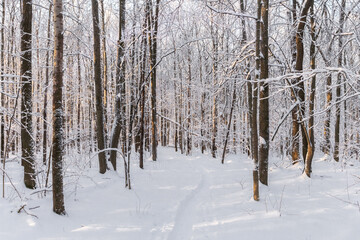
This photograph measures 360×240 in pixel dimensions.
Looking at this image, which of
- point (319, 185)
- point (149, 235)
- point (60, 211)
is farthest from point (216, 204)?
point (60, 211)

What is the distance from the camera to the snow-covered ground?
4.27 m

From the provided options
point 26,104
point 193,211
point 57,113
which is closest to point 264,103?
point 193,211

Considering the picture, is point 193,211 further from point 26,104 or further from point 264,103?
point 26,104

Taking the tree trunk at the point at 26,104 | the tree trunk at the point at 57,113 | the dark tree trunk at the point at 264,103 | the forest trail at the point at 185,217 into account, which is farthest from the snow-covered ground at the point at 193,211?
the dark tree trunk at the point at 264,103

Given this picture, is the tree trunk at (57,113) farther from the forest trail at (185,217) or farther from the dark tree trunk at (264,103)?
the dark tree trunk at (264,103)

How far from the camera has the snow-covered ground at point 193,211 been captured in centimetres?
427

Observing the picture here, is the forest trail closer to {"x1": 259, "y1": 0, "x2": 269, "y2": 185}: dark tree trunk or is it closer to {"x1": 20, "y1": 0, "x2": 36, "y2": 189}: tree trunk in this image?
{"x1": 259, "y1": 0, "x2": 269, "y2": 185}: dark tree trunk

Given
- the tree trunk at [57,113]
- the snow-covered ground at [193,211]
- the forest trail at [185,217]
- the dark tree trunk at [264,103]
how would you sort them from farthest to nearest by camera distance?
the dark tree trunk at [264,103]
the forest trail at [185,217]
the tree trunk at [57,113]
the snow-covered ground at [193,211]

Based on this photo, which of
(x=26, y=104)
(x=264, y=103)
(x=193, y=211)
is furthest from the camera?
(x=264, y=103)

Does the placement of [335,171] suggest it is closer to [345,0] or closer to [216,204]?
[216,204]

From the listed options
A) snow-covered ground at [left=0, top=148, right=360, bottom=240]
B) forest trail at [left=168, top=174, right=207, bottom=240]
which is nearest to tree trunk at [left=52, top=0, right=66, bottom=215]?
snow-covered ground at [left=0, top=148, right=360, bottom=240]

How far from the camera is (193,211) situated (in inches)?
243

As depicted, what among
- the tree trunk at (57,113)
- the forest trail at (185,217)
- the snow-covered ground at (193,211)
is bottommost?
the forest trail at (185,217)

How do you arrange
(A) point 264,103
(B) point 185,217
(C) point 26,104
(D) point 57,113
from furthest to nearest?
1. (A) point 264,103
2. (C) point 26,104
3. (B) point 185,217
4. (D) point 57,113
